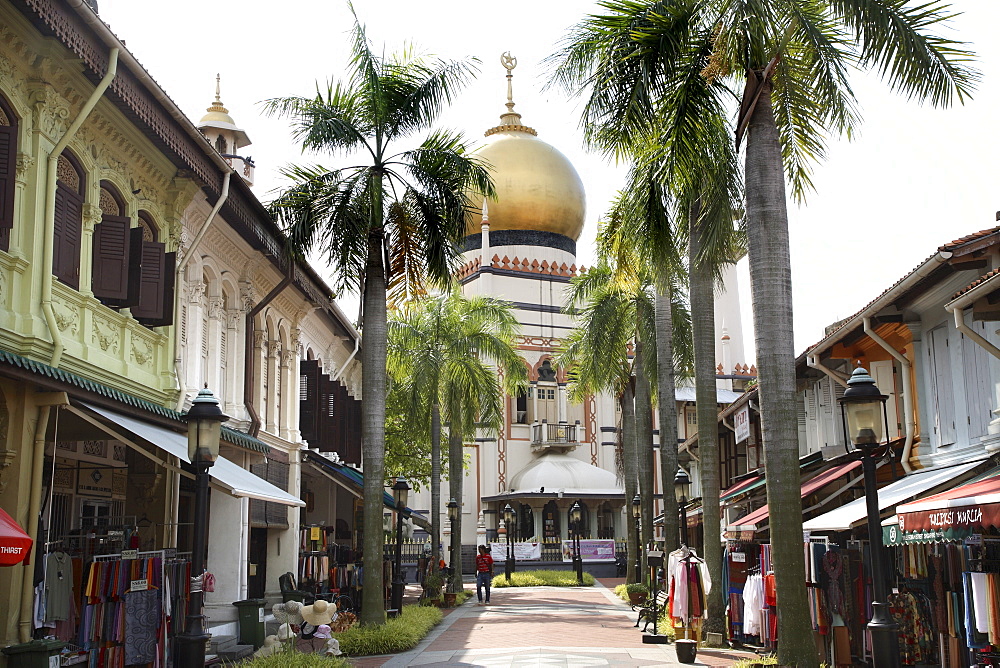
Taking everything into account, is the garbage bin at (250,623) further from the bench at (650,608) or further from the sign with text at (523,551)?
the sign with text at (523,551)

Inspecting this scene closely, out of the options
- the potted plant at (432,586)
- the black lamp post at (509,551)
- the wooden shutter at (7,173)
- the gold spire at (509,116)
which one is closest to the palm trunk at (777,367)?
the wooden shutter at (7,173)

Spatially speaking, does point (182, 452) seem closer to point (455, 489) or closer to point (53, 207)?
point (53, 207)

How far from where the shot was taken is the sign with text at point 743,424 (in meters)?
26.3

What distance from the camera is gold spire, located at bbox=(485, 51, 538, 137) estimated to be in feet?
182

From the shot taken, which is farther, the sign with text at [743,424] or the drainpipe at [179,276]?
the sign with text at [743,424]

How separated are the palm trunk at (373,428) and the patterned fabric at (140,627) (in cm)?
519

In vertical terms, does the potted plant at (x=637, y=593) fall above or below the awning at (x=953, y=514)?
below

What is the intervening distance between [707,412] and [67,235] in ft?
35.3

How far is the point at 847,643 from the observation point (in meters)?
13.6

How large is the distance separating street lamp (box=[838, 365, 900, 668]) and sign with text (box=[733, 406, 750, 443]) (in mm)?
15987

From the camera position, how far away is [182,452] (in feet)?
44.6

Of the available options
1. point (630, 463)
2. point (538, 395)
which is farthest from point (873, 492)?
point (538, 395)

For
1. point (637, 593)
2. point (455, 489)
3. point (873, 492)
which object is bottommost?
point (637, 593)

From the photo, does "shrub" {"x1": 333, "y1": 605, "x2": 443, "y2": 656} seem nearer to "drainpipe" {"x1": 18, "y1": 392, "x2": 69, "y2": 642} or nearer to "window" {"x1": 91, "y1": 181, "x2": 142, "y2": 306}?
"drainpipe" {"x1": 18, "y1": 392, "x2": 69, "y2": 642}
